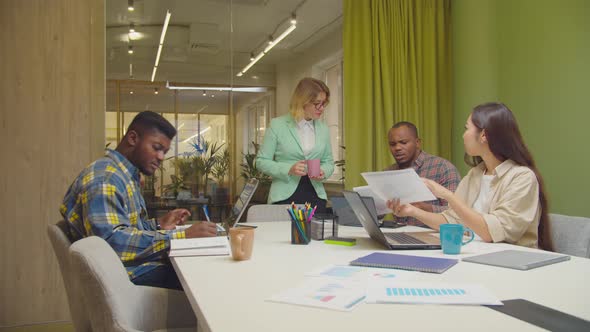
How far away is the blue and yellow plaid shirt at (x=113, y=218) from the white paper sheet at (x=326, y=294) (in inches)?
27.0

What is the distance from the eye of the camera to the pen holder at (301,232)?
1.78 metres

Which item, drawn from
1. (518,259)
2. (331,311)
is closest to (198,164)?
(518,259)

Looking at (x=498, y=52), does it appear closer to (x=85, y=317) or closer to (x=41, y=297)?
(x=85, y=317)

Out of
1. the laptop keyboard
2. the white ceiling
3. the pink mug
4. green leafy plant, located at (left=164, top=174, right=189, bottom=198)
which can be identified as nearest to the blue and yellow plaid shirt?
the laptop keyboard

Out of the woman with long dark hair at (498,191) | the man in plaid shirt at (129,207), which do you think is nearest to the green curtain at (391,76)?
the woman with long dark hair at (498,191)

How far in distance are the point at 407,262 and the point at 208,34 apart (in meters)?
3.44

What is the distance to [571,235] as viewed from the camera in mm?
1801

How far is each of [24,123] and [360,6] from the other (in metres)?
2.72

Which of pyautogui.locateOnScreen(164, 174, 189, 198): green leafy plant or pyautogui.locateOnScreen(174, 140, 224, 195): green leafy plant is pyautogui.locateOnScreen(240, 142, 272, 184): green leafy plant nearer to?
pyautogui.locateOnScreen(174, 140, 224, 195): green leafy plant

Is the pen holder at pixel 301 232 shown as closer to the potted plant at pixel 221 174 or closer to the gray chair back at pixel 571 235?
the gray chair back at pixel 571 235

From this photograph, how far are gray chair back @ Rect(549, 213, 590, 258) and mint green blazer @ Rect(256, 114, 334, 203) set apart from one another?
1396 mm

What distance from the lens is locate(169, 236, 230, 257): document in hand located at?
1.56 metres

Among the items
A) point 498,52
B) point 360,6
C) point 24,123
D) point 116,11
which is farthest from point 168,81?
A: point 498,52

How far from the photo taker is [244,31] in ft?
14.2
